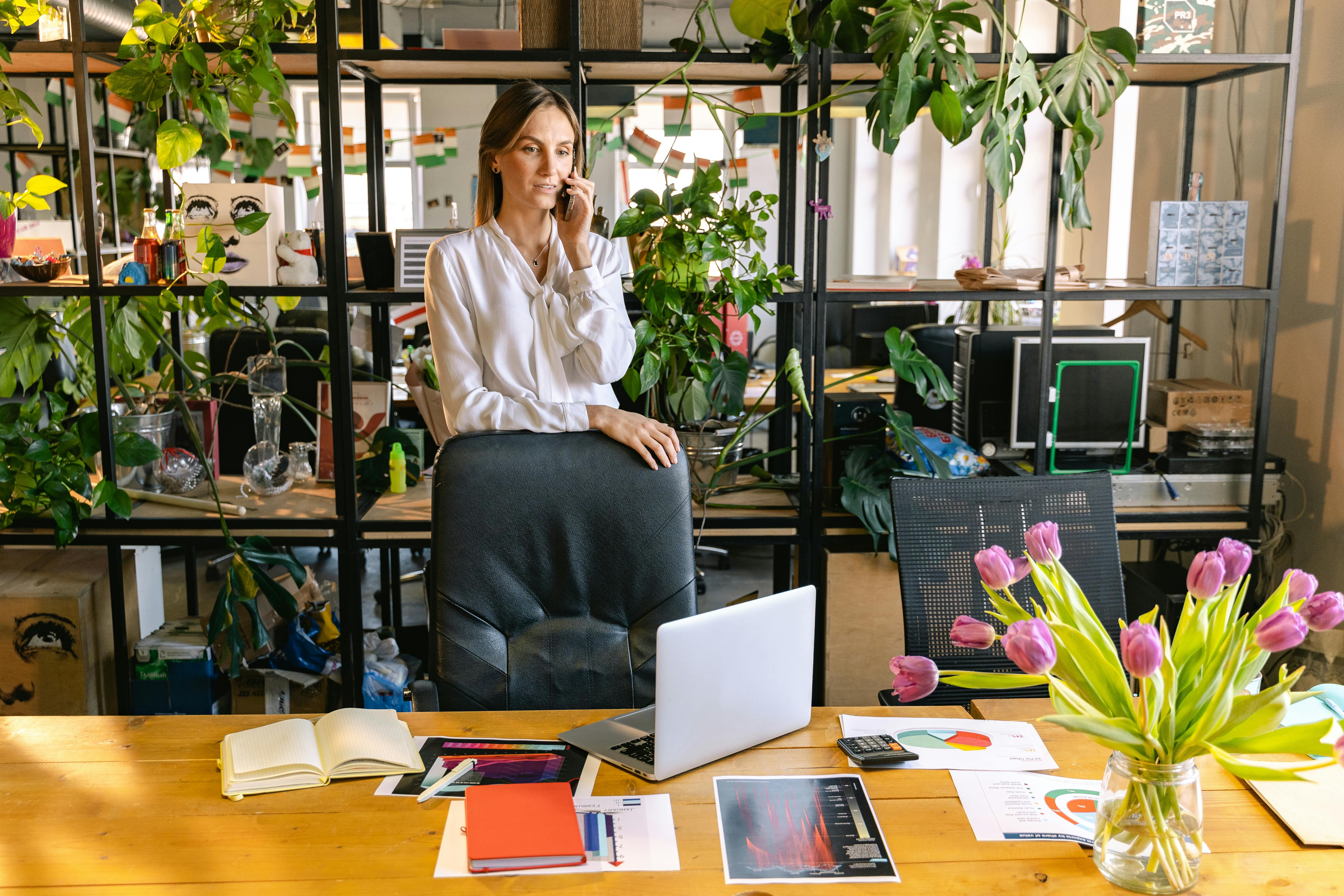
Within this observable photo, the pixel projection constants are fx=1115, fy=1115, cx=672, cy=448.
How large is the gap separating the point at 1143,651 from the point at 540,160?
1.54 metres

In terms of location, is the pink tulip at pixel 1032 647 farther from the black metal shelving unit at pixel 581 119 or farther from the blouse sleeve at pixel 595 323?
the black metal shelving unit at pixel 581 119

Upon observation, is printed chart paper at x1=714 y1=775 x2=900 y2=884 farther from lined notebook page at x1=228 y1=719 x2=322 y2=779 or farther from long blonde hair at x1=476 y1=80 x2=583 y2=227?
long blonde hair at x1=476 y1=80 x2=583 y2=227

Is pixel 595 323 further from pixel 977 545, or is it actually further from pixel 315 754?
pixel 315 754

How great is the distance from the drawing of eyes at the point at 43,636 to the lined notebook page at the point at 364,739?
5.06ft

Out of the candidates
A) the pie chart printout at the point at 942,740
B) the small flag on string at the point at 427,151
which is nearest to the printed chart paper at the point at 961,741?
the pie chart printout at the point at 942,740

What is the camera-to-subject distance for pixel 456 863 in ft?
4.24

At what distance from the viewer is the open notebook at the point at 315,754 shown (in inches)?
57.7

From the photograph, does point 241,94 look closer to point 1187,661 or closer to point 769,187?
point 1187,661

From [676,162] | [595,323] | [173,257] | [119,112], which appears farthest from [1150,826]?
[119,112]

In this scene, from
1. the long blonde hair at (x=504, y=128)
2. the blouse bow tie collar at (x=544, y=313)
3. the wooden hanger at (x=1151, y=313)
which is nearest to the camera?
the long blonde hair at (x=504, y=128)

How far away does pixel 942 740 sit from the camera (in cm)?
163

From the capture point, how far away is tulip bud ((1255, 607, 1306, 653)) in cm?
111

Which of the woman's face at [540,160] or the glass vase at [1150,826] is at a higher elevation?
the woman's face at [540,160]

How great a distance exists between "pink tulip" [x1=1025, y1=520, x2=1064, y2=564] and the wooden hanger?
213 centimetres
